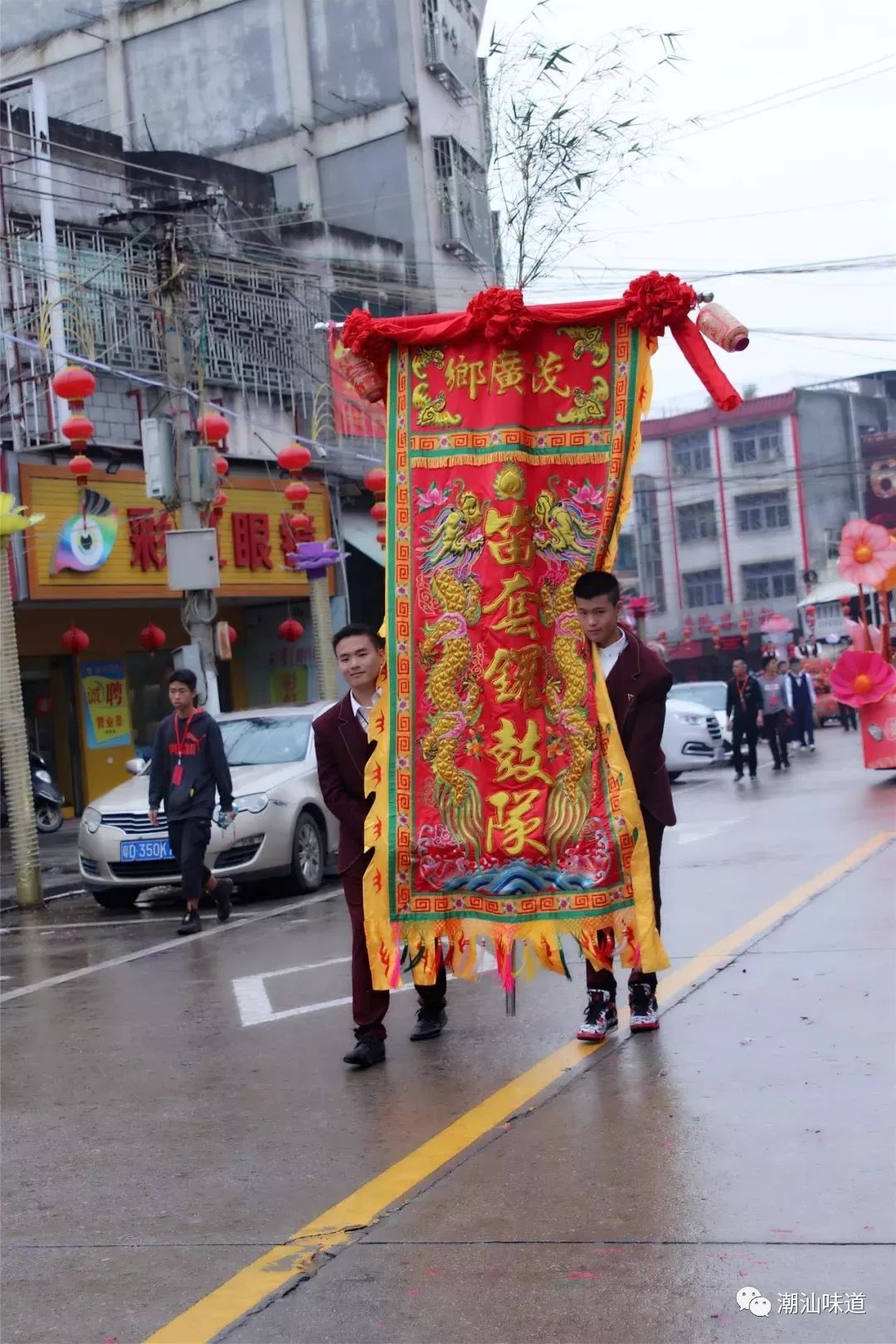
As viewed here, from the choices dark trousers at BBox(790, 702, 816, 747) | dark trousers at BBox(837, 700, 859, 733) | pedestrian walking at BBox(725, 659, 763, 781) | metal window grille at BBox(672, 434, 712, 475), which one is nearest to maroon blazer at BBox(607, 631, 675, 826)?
pedestrian walking at BBox(725, 659, 763, 781)

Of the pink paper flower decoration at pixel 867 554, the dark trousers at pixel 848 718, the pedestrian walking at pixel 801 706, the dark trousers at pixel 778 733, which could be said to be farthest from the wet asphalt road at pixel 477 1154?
the dark trousers at pixel 848 718

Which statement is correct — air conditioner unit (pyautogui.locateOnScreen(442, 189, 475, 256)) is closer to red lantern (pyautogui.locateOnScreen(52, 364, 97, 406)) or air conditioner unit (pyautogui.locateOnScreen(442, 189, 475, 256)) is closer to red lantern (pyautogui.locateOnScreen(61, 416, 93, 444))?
red lantern (pyautogui.locateOnScreen(61, 416, 93, 444))

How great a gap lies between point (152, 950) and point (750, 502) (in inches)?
1938

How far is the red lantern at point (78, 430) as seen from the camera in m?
16.8

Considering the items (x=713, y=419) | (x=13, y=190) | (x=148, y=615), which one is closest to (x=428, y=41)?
(x=13, y=190)

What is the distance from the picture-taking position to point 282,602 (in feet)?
82.9

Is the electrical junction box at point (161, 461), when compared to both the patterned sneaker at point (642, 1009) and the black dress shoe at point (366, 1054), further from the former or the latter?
the patterned sneaker at point (642, 1009)

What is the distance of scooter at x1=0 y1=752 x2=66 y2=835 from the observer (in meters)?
21.5

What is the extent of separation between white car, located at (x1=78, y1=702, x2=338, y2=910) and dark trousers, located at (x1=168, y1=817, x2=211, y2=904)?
0.77 metres

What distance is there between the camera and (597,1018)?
619cm

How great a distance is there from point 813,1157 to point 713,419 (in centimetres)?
5471

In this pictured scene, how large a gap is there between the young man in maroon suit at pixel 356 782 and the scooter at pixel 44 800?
619 inches

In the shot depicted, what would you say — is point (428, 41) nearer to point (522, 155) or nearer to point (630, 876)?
point (522, 155)

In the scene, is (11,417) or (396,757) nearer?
(396,757)
